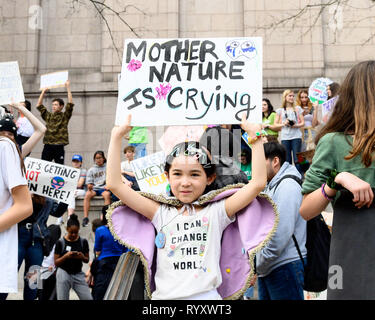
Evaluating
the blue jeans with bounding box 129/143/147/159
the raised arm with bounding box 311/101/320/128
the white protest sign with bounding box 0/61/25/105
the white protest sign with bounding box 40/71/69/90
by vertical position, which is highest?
the white protest sign with bounding box 40/71/69/90

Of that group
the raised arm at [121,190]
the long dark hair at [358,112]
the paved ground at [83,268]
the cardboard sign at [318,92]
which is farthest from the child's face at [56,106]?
the long dark hair at [358,112]

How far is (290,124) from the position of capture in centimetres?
998

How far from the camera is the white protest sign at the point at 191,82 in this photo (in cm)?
380

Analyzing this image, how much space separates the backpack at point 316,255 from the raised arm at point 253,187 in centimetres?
104

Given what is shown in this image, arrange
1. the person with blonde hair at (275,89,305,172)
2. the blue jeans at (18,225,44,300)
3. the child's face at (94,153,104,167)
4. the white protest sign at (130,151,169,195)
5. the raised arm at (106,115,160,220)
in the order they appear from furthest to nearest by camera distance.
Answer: the child's face at (94,153,104,167)
the person with blonde hair at (275,89,305,172)
the white protest sign at (130,151,169,195)
the blue jeans at (18,225,44,300)
the raised arm at (106,115,160,220)

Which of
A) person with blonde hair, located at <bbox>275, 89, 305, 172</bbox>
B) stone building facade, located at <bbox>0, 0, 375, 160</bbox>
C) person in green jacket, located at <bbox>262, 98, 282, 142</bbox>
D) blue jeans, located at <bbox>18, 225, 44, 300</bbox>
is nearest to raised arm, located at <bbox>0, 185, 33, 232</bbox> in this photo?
blue jeans, located at <bbox>18, 225, 44, 300</bbox>

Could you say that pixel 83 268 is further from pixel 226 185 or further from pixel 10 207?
pixel 226 185

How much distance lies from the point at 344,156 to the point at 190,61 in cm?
157

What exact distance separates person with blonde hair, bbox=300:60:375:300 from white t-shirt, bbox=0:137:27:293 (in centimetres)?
201

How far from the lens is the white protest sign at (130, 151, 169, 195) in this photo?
6871 mm

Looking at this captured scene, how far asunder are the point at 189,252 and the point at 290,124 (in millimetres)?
7145

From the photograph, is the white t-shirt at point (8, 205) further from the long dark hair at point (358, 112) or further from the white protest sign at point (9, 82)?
the white protest sign at point (9, 82)

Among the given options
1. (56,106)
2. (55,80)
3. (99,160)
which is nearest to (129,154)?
(99,160)

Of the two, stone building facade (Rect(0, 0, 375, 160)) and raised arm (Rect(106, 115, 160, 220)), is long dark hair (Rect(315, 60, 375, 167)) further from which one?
stone building facade (Rect(0, 0, 375, 160))
